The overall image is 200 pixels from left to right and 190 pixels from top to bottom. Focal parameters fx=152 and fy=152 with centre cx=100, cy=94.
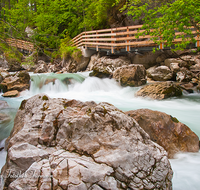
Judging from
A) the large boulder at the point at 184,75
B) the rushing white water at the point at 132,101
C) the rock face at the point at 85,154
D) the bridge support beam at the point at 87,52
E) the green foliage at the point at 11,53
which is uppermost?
the bridge support beam at the point at 87,52

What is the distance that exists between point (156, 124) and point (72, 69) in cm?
1450

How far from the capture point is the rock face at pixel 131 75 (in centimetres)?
944

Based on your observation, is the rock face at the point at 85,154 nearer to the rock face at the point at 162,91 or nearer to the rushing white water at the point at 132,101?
the rushing white water at the point at 132,101

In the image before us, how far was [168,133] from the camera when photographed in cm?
319

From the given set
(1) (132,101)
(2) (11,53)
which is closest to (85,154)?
(2) (11,53)

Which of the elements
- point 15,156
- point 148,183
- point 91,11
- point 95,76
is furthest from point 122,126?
point 91,11

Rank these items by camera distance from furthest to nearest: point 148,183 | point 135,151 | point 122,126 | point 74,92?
point 74,92 < point 122,126 < point 135,151 < point 148,183

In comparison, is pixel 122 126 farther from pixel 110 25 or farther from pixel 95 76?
pixel 110 25

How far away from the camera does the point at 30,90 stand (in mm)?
10531

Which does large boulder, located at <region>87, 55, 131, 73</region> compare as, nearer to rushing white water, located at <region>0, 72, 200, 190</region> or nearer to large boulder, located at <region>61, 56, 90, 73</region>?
rushing white water, located at <region>0, 72, 200, 190</region>

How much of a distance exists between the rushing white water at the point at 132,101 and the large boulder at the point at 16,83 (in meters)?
0.45

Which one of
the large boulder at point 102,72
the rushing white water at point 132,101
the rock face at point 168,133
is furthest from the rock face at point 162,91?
the rock face at point 168,133

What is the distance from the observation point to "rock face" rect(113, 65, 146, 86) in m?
9.44

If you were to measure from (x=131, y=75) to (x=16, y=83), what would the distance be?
25.3ft
